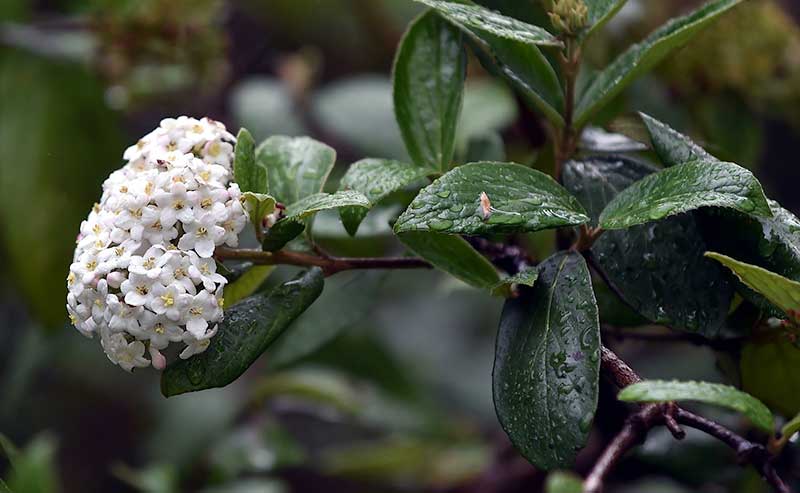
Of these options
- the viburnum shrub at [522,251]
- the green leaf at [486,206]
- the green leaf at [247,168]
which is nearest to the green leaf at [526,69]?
the viburnum shrub at [522,251]

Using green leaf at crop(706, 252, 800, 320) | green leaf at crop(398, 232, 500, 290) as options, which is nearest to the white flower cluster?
green leaf at crop(398, 232, 500, 290)

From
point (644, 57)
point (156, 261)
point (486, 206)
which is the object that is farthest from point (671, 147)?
point (156, 261)

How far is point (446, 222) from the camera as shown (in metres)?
0.60

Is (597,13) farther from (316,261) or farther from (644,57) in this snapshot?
(316,261)

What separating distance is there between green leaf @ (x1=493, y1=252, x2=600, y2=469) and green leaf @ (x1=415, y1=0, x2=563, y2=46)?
0.56 feet

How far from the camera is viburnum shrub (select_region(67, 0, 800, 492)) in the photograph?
602mm

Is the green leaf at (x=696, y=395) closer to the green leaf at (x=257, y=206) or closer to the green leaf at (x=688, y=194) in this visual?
the green leaf at (x=688, y=194)

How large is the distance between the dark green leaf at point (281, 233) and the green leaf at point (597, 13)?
29 centimetres

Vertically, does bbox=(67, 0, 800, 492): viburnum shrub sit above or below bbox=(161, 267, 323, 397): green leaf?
above

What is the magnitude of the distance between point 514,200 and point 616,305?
0.23 m

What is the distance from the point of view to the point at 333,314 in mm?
1001

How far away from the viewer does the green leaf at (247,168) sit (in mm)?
681

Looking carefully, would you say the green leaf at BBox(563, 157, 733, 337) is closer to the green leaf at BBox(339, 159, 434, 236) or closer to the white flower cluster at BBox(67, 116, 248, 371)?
the green leaf at BBox(339, 159, 434, 236)

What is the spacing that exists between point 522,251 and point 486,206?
196mm
